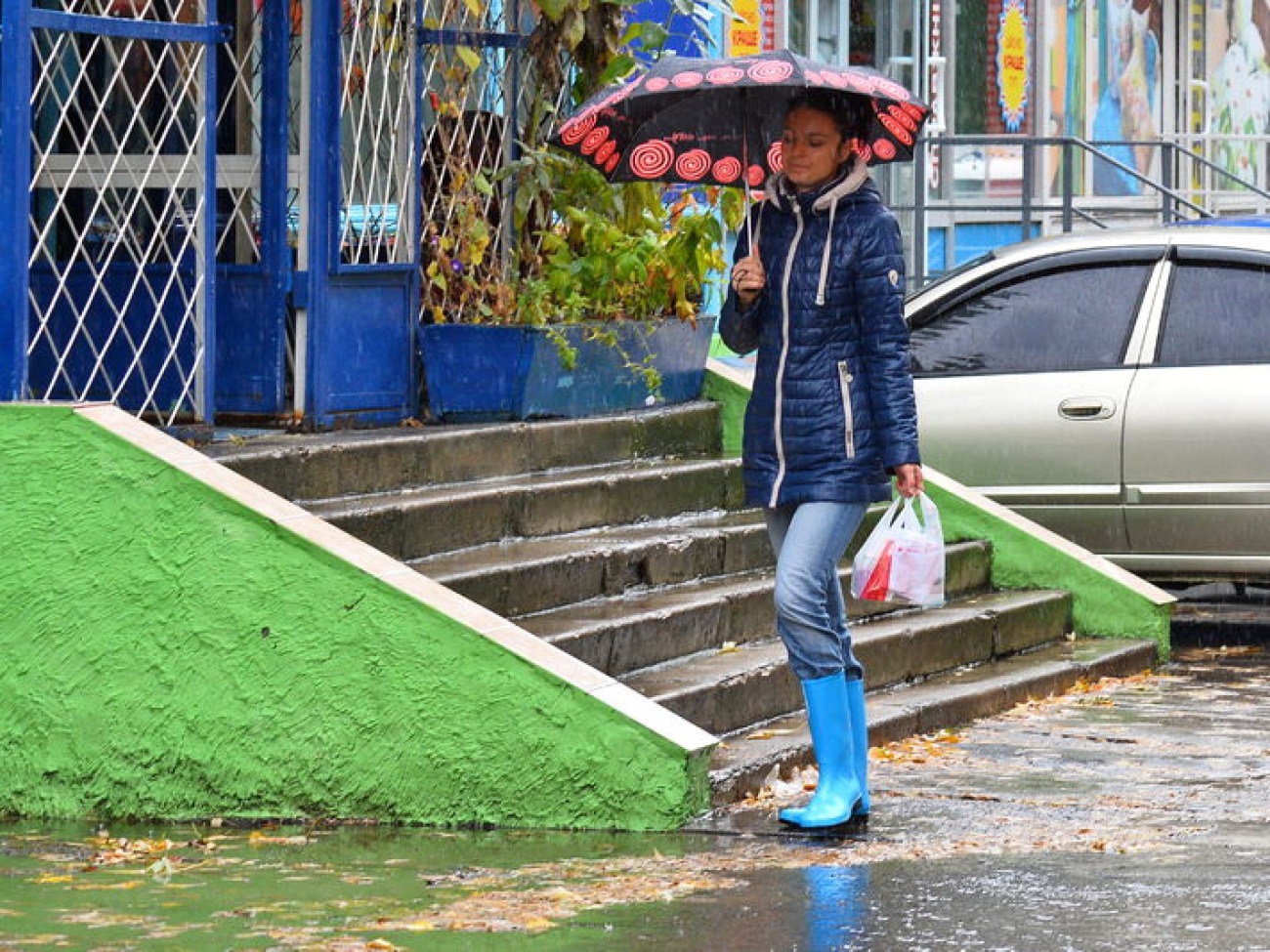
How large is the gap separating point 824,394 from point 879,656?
2383 mm

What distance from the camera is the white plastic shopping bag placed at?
23.9 ft

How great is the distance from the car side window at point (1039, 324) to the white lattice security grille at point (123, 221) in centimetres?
331

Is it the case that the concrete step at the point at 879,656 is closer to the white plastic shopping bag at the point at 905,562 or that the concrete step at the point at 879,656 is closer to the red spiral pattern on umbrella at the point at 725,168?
the white plastic shopping bag at the point at 905,562

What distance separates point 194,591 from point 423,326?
2950 mm

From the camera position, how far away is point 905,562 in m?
7.30

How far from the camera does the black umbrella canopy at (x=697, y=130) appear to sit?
7.70 meters

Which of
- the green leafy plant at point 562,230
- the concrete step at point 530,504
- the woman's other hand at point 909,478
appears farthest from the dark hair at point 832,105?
the green leafy plant at point 562,230

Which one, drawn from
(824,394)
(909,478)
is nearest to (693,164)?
(824,394)

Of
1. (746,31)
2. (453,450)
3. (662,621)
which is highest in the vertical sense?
(746,31)

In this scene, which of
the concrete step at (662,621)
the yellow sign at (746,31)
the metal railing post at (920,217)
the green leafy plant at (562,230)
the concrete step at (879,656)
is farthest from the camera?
the metal railing post at (920,217)

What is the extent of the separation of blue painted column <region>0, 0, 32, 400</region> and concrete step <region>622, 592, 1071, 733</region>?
6.90 feet

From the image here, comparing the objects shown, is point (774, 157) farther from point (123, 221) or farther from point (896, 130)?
point (123, 221)

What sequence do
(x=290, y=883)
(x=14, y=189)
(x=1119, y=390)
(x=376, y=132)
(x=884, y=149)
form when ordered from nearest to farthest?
(x=290, y=883), (x=884, y=149), (x=14, y=189), (x=376, y=132), (x=1119, y=390)

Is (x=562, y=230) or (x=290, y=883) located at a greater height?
(x=562, y=230)
